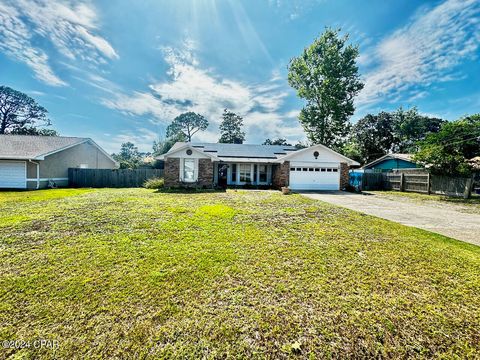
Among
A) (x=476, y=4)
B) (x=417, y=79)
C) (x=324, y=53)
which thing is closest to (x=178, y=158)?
(x=476, y=4)

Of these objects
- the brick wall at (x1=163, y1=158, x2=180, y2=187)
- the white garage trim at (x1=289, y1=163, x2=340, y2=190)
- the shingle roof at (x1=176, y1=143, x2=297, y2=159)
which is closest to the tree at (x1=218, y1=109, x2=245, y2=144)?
the shingle roof at (x1=176, y1=143, x2=297, y2=159)

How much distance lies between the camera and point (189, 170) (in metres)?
16.1

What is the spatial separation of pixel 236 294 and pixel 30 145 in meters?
22.3

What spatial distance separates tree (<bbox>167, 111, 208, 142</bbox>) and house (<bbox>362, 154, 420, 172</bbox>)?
32.1m

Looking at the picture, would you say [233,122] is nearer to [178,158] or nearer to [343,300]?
[178,158]

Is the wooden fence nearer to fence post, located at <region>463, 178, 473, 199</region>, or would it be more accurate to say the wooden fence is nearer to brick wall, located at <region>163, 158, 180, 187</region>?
brick wall, located at <region>163, 158, 180, 187</region>

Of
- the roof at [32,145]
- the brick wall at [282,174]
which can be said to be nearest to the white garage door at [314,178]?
the brick wall at [282,174]

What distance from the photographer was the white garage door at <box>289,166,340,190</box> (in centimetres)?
1691

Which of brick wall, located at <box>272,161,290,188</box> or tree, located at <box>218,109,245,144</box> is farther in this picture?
tree, located at <box>218,109,245,144</box>

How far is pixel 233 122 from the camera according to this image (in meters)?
43.7

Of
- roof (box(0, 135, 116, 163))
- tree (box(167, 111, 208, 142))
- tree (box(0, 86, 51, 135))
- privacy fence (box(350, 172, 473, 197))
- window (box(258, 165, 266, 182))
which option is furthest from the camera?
tree (box(167, 111, 208, 142))

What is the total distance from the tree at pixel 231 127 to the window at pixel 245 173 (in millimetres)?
25429

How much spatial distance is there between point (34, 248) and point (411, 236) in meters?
8.70

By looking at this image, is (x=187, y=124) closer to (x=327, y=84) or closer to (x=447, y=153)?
(x=327, y=84)
